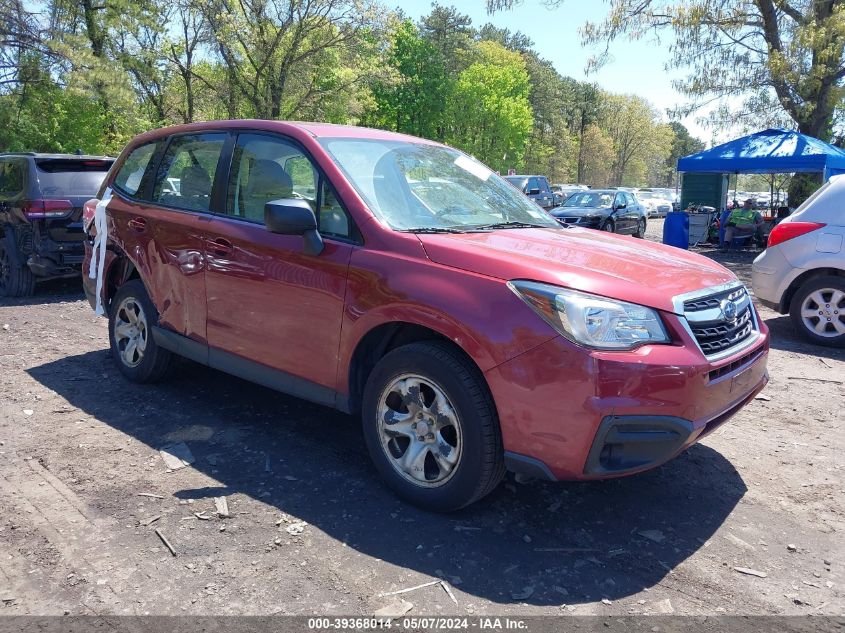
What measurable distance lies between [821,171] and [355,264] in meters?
15.3

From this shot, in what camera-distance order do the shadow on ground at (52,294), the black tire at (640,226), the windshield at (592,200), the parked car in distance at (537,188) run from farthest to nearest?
the parked car in distance at (537,188) → the black tire at (640,226) → the windshield at (592,200) → the shadow on ground at (52,294)

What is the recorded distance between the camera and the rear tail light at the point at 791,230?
23.1 ft

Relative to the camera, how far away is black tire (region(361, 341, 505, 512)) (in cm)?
307

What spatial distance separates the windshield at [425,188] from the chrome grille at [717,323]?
1249 mm

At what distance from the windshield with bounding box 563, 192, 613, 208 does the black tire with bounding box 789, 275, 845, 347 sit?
1372cm

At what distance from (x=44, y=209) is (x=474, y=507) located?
7272 mm

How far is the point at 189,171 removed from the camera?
477cm

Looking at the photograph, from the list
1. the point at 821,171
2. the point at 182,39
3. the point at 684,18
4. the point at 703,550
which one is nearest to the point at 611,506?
the point at 703,550

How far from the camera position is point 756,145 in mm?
16359

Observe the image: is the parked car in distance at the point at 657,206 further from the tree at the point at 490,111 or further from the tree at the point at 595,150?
the tree at the point at 595,150

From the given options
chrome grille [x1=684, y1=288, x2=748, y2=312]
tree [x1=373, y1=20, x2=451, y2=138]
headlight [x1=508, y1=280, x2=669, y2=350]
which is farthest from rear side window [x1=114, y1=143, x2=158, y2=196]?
tree [x1=373, y1=20, x2=451, y2=138]

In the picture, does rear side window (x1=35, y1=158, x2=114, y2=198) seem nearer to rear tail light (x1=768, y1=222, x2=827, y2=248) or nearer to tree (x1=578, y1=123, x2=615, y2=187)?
rear tail light (x1=768, y1=222, x2=827, y2=248)

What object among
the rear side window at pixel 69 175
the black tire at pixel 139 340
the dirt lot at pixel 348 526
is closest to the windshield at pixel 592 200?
the rear side window at pixel 69 175

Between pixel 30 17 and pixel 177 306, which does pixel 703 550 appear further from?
pixel 30 17
